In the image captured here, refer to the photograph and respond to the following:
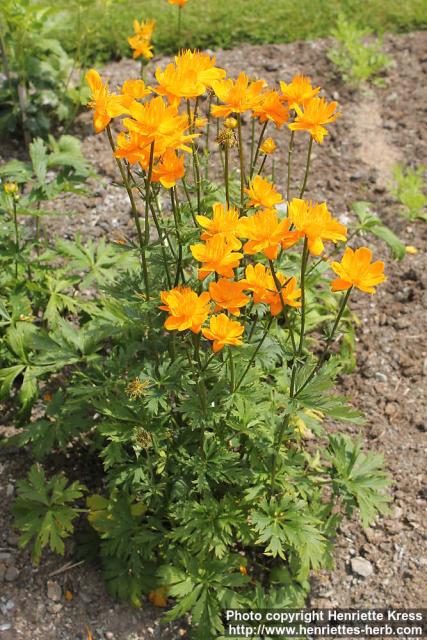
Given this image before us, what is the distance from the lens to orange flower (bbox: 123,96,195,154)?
1712mm

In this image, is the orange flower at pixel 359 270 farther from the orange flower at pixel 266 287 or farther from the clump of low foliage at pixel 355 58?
the clump of low foliage at pixel 355 58

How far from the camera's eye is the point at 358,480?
251cm

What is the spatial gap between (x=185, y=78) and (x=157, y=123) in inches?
8.1

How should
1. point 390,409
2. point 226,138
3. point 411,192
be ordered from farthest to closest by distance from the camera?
point 411,192
point 390,409
point 226,138

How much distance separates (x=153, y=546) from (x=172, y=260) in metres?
0.98

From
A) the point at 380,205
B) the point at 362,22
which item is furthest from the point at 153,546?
the point at 362,22

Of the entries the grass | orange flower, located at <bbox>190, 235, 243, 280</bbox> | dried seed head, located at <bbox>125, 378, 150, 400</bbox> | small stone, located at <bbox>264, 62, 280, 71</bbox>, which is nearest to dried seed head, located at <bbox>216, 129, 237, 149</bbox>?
orange flower, located at <bbox>190, 235, 243, 280</bbox>

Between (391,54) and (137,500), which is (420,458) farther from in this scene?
(391,54)

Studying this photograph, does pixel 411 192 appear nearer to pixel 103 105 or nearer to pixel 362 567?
pixel 362 567

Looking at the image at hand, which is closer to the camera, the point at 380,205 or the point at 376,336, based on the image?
the point at 376,336

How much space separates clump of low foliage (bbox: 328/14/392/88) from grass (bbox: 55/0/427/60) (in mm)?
431

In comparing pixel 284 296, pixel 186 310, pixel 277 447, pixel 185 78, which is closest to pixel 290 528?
pixel 277 447

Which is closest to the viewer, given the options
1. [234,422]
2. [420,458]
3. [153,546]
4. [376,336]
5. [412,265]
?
[234,422]

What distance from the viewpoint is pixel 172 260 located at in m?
2.25
